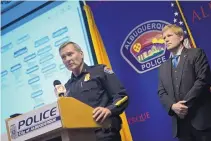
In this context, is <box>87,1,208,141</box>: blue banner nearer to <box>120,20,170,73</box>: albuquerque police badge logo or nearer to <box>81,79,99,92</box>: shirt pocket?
<box>120,20,170,73</box>: albuquerque police badge logo

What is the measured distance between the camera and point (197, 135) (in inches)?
62.6

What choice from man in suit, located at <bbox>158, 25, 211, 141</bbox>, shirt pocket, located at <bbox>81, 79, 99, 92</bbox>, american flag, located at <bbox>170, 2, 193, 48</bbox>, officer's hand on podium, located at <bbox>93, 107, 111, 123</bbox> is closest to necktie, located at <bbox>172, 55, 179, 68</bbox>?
man in suit, located at <bbox>158, 25, 211, 141</bbox>

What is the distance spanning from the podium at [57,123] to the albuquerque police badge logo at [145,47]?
1.08m

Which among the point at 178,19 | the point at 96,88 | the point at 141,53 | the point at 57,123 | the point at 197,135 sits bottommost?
the point at 197,135

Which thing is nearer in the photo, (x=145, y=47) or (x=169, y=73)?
(x=169, y=73)

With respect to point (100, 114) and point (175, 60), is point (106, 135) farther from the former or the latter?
point (175, 60)

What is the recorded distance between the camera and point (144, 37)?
2.28 meters

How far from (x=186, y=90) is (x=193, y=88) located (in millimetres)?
68

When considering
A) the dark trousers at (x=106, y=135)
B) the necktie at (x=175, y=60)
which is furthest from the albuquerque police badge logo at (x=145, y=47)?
the dark trousers at (x=106, y=135)

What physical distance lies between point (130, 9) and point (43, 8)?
0.74 metres

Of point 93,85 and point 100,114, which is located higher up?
point 93,85

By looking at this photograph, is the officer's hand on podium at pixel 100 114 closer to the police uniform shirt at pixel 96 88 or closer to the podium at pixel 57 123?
the podium at pixel 57 123

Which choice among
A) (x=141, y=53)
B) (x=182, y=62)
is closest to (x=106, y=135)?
(x=182, y=62)

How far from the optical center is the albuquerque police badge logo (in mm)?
2189
